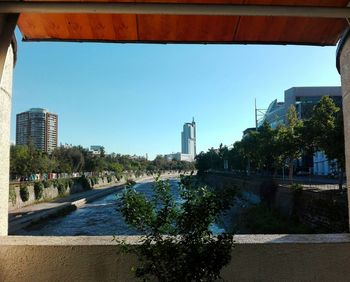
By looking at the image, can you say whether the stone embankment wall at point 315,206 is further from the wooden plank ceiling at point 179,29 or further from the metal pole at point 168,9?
the metal pole at point 168,9

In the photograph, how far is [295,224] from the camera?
26.1 meters

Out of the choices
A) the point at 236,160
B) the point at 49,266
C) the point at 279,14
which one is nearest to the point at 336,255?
the point at 279,14

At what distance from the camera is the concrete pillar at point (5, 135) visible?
384 centimetres

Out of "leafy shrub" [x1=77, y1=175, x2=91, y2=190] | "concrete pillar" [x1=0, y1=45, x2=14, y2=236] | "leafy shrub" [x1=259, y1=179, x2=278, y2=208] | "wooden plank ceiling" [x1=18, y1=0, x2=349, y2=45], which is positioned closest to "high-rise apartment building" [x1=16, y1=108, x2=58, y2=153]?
"leafy shrub" [x1=77, y1=175, x2=91, y2=190]

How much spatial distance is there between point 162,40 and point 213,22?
0.68 metres

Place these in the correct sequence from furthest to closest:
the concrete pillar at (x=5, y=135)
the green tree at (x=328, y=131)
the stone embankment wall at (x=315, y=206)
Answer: the green tree at (x=328, y=131) → the stone embankment wall at (x=315, y=206) → the concrete pillar at (x=5, y=135)

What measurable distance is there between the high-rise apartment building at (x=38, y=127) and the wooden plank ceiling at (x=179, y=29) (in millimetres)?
117700

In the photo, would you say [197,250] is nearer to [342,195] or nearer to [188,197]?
[188,197]

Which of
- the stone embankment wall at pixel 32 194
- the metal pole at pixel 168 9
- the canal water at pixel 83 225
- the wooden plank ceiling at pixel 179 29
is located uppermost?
the wooden plank ceiling at pixel 179 29

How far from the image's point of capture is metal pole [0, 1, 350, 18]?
357 centimetres

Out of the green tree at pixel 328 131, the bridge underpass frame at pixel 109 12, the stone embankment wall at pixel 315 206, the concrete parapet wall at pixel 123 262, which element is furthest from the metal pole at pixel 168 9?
the green tree at pixel 328 131

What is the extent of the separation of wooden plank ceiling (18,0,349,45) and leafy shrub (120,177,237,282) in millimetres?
1970

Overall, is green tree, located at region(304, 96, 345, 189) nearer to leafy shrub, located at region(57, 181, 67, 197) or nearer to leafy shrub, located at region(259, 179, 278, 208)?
leafy shrub, located at region(259, 179, 278, 208)

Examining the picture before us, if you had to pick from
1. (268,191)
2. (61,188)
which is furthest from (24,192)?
(268,191)
